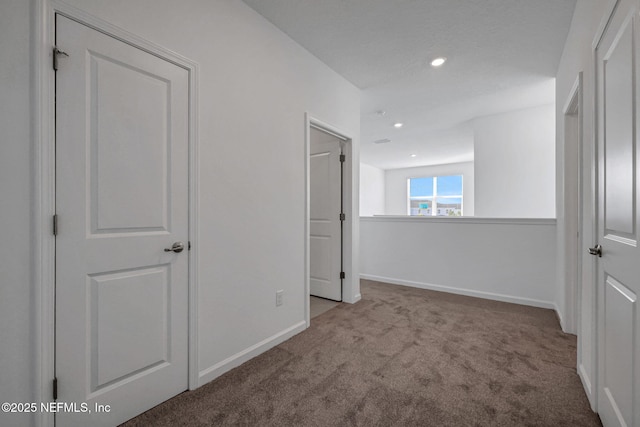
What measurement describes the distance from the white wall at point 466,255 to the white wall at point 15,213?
394cm

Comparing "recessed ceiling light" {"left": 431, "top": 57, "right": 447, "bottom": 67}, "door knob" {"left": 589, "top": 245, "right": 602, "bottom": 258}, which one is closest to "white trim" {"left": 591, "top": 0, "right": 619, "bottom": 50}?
"door knob" {"left": 589, "top": 245, "right": 602, "bottom": 258}

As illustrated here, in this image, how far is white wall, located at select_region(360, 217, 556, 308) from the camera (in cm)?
335

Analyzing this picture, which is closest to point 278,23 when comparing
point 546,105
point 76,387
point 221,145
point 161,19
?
point 161,19

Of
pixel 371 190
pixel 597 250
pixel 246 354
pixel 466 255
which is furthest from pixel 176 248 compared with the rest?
pixel 371 190

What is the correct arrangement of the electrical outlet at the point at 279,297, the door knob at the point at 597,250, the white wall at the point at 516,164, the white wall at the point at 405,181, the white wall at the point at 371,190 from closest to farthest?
1. the door knob at the point at 597,250
2. the electrical outlet at the point at 279,297
3. the white wall at the point at 516,164
4. the white wall at the point at 405,181
5. the white wall at the point at 371,190

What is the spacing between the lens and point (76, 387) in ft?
4.38

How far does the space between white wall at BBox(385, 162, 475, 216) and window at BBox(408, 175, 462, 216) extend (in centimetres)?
16

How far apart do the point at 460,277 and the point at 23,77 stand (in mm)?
4308

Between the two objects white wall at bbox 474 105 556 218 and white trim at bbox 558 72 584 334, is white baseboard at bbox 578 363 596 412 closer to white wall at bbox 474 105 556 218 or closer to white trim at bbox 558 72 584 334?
white trim at bbox 558 72 584 334

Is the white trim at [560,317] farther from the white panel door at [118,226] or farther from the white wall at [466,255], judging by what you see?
the white panel door at [118,226]

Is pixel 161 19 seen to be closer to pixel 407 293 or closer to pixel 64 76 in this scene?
pixel 64 76

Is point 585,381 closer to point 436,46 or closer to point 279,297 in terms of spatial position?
point 279,297

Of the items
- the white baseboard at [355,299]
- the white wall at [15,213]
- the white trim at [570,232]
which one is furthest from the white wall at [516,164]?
the white wall at [15,213]

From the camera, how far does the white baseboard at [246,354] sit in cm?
185
